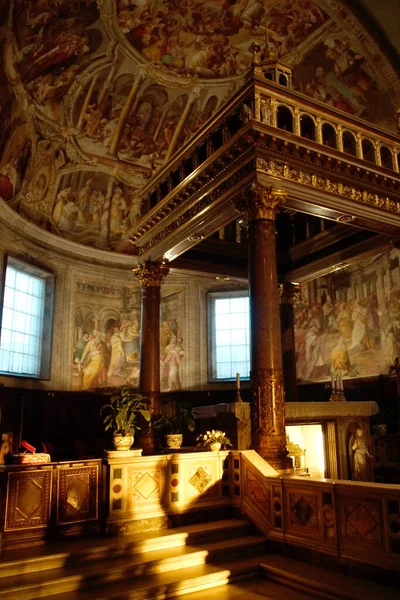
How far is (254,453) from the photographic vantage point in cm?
745

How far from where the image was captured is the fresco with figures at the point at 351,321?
14336 millimetres

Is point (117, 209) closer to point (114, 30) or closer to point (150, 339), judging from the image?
point (114, 30)

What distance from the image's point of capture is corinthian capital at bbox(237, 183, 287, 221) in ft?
26.4

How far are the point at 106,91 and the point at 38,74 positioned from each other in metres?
2.54

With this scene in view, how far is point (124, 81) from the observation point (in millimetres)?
16234

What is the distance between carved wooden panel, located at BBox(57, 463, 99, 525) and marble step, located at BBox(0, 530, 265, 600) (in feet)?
3.47

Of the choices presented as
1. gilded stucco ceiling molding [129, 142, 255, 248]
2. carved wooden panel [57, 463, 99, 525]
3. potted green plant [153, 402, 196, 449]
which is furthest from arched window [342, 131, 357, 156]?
carved wooden panel [57, 463, 99, 525]

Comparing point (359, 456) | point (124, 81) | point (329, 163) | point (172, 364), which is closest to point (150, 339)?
point (359, 456)

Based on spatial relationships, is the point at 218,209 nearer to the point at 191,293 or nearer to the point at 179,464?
the point at 179,464

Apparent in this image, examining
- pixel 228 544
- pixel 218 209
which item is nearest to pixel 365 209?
pixel 218 209

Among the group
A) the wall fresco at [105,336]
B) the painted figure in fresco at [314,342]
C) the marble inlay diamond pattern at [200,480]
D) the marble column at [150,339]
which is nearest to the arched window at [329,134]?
the marble column at [150,339]

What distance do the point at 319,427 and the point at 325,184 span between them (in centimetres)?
578

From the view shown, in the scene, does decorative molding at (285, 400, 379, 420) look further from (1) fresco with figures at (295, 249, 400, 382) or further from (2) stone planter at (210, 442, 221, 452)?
(1) fresco with figures at (295, 249, 400, 382)

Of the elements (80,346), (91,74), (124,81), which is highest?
(124,81)
